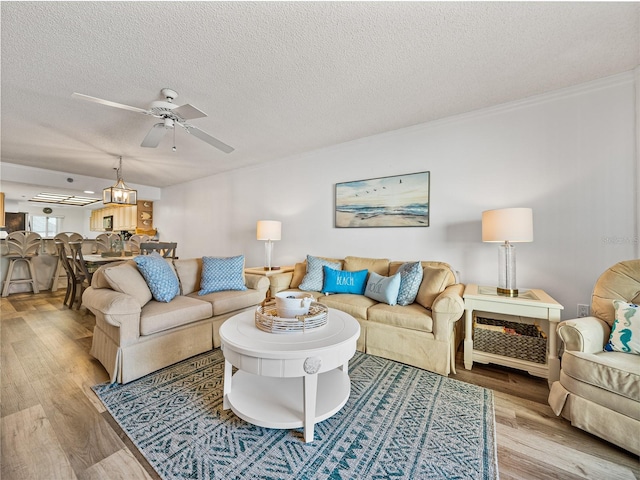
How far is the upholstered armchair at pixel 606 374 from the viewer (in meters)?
1.37

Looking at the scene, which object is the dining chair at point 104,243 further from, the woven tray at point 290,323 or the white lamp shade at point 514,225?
the white lamp shade at point 514,225

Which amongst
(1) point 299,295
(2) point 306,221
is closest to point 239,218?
(2) point 306,221

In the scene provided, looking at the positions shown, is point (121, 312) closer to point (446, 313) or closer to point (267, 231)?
point (267, 231)

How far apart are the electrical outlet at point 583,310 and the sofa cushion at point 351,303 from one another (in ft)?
5.91

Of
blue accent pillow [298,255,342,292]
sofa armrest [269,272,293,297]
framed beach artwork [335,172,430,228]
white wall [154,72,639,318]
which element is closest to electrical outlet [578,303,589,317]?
white wall [154,72,639,318]

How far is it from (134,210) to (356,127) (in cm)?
674

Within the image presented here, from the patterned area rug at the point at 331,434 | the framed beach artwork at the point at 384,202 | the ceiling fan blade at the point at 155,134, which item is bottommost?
the patterned area rug at the point at 331,434

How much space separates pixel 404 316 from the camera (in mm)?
2350

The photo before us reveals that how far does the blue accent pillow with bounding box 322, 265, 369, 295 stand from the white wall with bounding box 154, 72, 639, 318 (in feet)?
2.18

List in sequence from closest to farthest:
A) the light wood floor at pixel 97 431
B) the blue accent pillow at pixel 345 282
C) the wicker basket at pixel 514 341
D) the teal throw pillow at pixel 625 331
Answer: the light wood floor at pixel 97 431, the teal throw pillow at pixel 625 331, the wicker basket at pixel 514 341, the blue accent pillow at pixel 345 282

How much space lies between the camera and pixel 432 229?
3.12 meters

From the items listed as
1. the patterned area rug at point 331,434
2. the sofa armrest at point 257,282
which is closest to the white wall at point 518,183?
the sofa armrest at point 257,282

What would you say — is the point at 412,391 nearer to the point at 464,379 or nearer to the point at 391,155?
the point at 464,379

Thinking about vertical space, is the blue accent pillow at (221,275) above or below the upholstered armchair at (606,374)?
above
